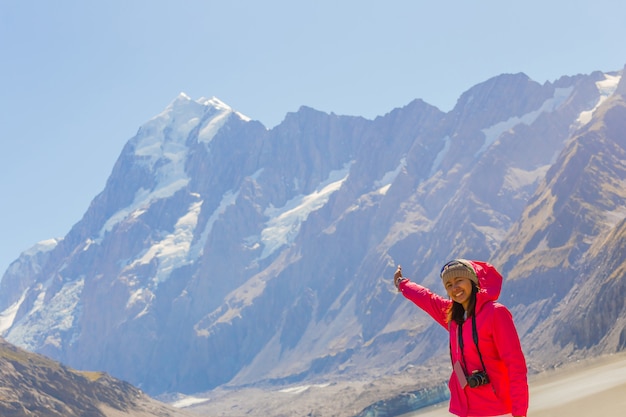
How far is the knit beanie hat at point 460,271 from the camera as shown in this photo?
424 inches

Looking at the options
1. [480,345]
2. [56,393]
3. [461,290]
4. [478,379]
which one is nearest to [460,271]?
[461,290]

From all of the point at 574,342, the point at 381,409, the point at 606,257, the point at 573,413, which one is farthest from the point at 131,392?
the point at 573,413

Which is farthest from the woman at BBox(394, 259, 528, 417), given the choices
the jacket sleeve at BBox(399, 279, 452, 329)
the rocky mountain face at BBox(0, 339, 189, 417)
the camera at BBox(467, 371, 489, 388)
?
the rocky mountain face at BBox(0, 339, 189, 417)

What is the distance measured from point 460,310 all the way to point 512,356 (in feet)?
4.48

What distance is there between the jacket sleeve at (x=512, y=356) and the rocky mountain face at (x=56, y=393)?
411 ft

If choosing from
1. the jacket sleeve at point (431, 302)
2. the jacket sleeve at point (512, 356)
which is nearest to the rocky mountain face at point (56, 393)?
the jacket sleeve at point (431, 302)

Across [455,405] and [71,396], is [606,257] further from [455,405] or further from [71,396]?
[455,405]

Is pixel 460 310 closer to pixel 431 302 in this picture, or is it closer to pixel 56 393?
pixel 431 302

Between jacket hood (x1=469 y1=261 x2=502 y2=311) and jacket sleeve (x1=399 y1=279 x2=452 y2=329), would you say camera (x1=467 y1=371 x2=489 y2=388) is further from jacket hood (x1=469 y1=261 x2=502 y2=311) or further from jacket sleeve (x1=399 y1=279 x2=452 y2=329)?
jacket sleeve (x1=399 y1=279 x2=452 y2=329)

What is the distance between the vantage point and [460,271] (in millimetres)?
10828

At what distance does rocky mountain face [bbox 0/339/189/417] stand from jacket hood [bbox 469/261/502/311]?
124881mm

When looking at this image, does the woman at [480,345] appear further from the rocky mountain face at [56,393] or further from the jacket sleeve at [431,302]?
the rocky mountain face at [56,393]

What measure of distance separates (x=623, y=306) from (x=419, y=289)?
168353mm

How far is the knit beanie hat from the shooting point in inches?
424
